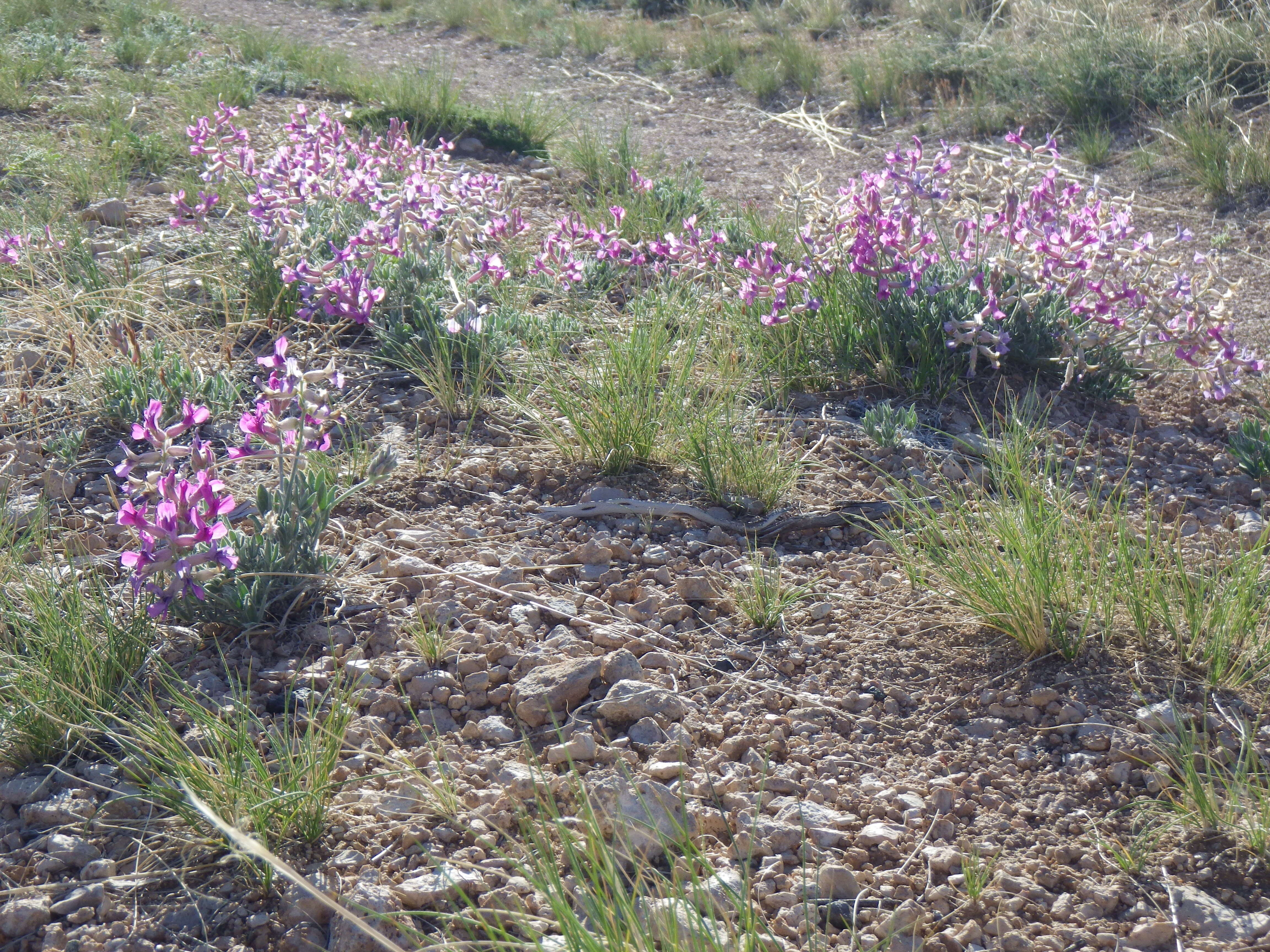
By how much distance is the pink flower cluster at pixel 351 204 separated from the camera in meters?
3.74

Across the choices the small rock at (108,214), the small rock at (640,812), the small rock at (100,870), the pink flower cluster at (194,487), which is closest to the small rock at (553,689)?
the small rock at (640,812)

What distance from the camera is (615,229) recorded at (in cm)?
464

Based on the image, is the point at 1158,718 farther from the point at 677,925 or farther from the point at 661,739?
the point at 677,925

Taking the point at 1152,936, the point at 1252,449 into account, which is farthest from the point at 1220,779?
the point at 1252,449

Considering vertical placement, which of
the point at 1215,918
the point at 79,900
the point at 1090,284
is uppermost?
the point at 1090,284

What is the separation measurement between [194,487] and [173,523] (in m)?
0.09

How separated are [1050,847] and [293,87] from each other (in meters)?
7.88

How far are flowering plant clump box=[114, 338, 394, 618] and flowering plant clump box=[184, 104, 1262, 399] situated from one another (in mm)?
1027

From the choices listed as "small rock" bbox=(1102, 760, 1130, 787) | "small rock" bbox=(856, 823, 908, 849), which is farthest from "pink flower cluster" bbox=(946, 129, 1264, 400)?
"small rock" bbox=(856, 823, 908, 849)

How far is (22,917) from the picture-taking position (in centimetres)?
177

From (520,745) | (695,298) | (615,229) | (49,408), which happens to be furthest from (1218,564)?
(49,408)

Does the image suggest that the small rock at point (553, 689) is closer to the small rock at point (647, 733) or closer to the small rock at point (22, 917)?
the small rock at point (647, 733)

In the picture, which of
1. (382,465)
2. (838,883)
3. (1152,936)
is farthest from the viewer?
(382,465)

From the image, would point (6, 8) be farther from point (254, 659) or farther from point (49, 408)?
point (254, 659)
